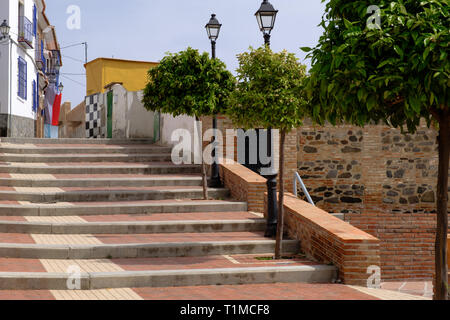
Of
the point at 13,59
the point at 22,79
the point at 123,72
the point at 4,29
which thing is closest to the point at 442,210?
the point at 4,29

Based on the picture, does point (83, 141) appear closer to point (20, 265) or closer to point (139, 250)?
point (139, 250)

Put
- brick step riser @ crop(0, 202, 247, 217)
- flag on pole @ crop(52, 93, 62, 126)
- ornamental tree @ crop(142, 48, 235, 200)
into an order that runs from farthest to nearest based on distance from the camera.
Answer: flag on pole @ crop(52, 93, 62, 126) < ornamental tree @ crop(142, 48, 235, 200) < brick step riser @ crop(0, 202, 247, 217)

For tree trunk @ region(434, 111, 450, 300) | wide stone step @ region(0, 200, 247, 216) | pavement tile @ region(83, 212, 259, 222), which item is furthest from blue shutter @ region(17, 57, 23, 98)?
tree trunk @ region(434, 111, 450, 300)

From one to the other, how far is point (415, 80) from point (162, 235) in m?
5.34

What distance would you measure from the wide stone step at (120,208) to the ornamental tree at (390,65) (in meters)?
5.23

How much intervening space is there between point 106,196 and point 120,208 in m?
0.95

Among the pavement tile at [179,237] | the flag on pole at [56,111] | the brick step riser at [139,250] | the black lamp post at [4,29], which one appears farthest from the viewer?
the flag on pole at [56,111]

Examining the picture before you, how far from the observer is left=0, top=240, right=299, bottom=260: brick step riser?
824 centimetres

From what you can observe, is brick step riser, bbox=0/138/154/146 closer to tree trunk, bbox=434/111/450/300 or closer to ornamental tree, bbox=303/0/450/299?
ornamental tree, bbox=303/0/450/299

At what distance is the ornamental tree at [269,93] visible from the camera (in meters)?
8.68

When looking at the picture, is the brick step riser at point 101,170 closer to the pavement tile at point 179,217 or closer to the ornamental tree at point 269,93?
the pavement tile at point 179,217

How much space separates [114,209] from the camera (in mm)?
10852

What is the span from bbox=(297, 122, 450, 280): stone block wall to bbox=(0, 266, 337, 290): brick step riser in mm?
6399

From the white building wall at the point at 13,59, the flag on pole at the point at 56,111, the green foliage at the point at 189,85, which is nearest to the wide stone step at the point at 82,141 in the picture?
the white building wall at the point at 13,59
